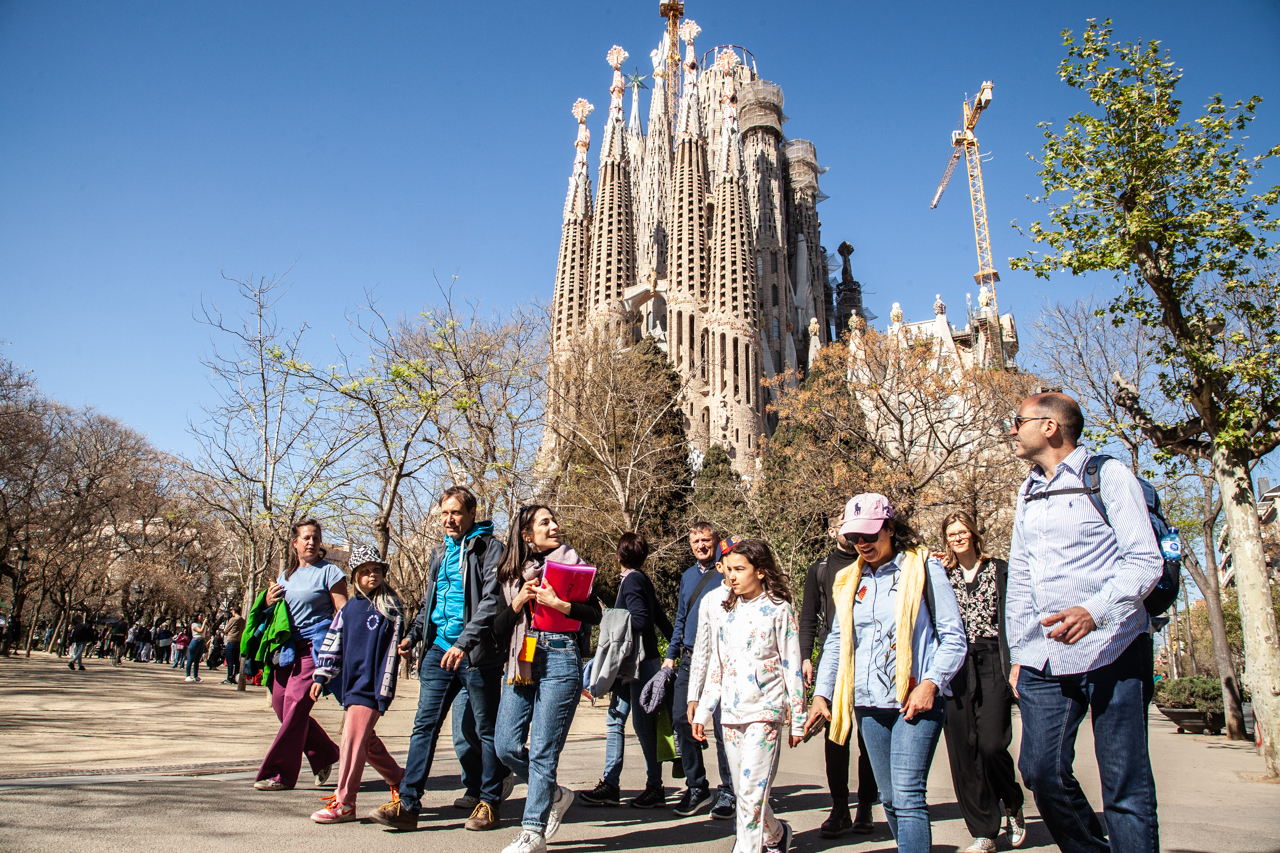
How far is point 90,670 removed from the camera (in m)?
19.2

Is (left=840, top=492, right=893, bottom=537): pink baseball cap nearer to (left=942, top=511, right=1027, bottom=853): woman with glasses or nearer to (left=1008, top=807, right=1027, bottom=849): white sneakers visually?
(left=942, top=511, right=1027, bottom=853): woman with glasses

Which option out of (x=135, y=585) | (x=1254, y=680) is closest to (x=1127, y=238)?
(x=1254, y=680)

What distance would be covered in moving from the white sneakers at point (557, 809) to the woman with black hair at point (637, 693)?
3.16 ft

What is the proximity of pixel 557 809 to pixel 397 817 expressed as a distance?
0.80m

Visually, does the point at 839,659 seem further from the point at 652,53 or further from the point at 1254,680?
the point at 652,53

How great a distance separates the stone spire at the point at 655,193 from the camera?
169 ft

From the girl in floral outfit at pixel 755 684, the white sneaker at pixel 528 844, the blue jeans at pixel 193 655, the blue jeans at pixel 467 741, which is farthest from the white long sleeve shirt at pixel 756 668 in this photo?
the blue jeans at pixel 193 655

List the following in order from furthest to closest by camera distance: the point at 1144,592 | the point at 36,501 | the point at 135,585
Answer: the point at 135,585, the point at 36,501, the point at 1144,592

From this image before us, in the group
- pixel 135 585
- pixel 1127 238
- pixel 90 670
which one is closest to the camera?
pixel 1127 238

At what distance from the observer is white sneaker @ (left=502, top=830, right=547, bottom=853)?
3229 mm

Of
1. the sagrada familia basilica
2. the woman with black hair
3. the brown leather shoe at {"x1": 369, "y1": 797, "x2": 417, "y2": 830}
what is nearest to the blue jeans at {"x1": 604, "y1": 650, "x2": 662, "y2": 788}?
the woman with black hair

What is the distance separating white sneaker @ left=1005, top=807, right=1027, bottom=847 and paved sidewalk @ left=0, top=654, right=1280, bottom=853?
0.29 ft

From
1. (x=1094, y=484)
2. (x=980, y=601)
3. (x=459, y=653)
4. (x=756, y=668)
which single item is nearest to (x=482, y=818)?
(x=459, y=653)

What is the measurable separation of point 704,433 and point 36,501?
87.1 feet
